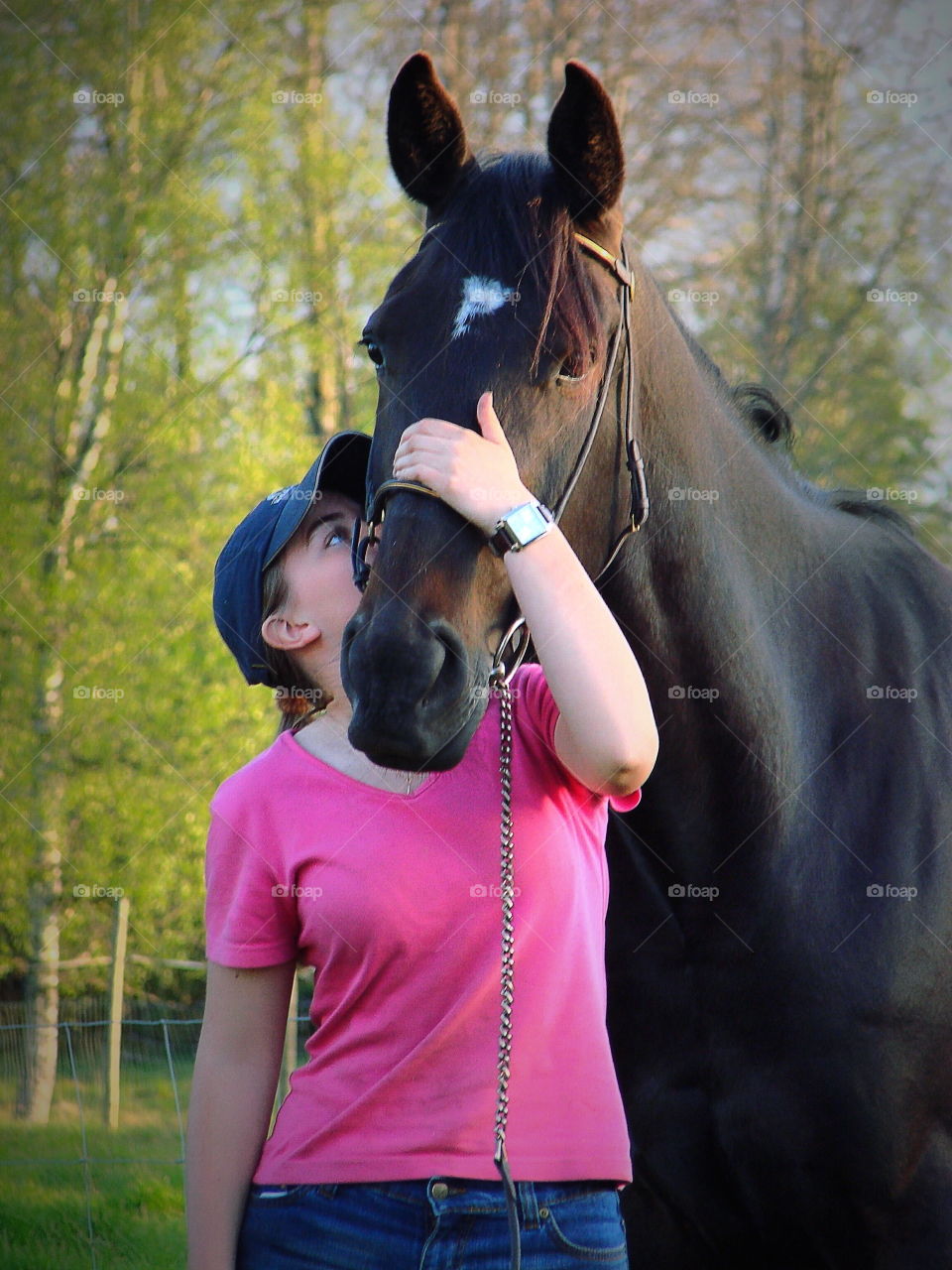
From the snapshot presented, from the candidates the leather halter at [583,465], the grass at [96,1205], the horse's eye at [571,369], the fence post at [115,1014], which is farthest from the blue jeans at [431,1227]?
the fence post at [115,1014]

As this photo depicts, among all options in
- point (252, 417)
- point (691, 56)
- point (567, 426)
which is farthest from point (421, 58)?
point (691, 56)

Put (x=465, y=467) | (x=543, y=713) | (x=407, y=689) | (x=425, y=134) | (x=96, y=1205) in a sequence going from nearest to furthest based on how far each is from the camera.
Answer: (x=407, y=689) < (x=465, y=467) < (x=543, y=713) < (x=425, y=134) < (x=96, y=1205)

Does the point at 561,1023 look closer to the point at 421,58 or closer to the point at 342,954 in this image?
the point at 342,954

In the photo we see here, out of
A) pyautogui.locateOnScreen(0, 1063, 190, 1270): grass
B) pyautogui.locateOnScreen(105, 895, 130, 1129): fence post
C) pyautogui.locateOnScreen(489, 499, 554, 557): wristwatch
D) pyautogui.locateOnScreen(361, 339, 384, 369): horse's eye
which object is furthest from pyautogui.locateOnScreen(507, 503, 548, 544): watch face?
pyautogui.locateOnScreen(105, 895, 130, 1129): fence post

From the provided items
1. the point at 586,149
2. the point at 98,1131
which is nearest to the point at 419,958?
the point at 586,149

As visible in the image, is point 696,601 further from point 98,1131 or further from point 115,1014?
point 115,1014

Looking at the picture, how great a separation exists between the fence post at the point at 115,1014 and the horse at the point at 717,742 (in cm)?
604

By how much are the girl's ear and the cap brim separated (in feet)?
0.32

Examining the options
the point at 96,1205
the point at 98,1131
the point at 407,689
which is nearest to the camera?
the point at 407,689

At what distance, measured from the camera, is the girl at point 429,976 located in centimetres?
152

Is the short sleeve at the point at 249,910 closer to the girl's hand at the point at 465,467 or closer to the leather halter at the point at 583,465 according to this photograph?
the leather halter at the point at 583,465

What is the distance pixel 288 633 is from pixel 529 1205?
2.98 feet

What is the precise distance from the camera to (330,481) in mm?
2031

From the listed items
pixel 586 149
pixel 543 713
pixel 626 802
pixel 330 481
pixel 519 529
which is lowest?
pixel 626 802
